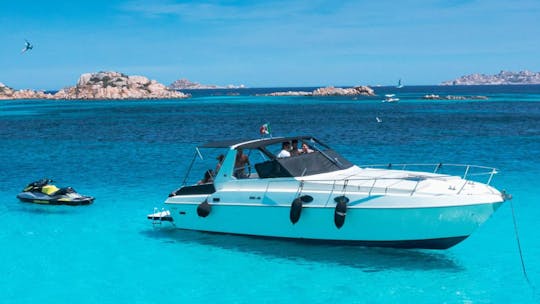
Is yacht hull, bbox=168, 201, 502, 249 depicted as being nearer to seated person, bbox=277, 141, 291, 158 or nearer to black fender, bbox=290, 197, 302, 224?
black fender, bbox=290, 197, 302, 224

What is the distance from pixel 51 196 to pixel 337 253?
11.7 m

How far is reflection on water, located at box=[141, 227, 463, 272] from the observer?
12992 millimetres

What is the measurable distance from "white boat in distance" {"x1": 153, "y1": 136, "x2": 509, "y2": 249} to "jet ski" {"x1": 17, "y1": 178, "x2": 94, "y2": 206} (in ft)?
18.5

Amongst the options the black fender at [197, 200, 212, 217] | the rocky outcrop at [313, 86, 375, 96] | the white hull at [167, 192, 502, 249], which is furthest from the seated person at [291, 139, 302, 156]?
the rocky outcrop at [313, 86, 375, 96]

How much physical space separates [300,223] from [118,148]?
28415 mm

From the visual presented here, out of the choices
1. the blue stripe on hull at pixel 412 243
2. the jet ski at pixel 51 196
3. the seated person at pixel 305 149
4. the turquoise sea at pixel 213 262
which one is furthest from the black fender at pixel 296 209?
the jet ski at pixel 51 196

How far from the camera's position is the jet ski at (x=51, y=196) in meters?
20.2

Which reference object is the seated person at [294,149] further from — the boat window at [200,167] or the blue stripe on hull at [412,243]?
the boat window at [200,167]

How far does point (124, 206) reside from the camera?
20.1m

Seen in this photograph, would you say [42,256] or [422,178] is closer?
[422,178]

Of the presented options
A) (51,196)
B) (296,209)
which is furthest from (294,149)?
(51,196)

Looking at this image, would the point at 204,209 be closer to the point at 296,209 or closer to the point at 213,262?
the point at 213,262

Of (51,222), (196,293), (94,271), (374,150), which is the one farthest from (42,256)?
(374,150)

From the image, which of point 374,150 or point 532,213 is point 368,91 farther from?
point 532,213
